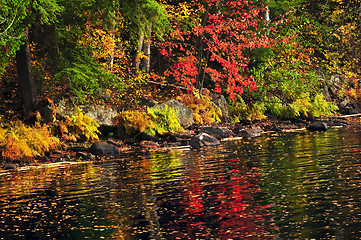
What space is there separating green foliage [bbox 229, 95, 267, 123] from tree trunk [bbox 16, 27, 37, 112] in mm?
12460

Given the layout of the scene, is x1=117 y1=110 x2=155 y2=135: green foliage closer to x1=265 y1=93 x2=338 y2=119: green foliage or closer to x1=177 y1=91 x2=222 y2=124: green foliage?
x1=177 y1=91 x2=222 y2=124: green foliage

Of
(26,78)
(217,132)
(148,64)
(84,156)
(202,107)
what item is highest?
(148,64)

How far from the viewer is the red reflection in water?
606cm

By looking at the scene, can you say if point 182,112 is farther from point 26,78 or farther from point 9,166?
point 9,166

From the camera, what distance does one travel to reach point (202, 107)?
26.8m

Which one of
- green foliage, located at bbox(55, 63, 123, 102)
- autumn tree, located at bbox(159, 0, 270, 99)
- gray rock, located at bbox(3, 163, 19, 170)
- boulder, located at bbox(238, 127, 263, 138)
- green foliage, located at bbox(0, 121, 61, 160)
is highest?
autumn tree, located at bbox(159, 0, 270, 99)

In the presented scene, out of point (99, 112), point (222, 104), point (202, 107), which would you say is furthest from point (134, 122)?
point (222, 104)

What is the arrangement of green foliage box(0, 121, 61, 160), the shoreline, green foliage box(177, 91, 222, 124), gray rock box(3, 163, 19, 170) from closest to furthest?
1. gray rock box(3, 163, 19, 170)
2. the shoreline
3. green foliage box(0, 121, 61, 160)
4. green foliage box(177, 91, 222, 124)

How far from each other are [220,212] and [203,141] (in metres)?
12.7

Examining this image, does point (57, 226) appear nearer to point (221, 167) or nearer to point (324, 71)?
point (221, 167)

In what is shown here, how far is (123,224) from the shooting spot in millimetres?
6973

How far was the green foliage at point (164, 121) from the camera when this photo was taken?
22.7 m

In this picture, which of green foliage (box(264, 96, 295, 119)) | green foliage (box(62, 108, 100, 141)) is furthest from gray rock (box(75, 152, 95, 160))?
green foliage (box(264, 96, 295, 119))

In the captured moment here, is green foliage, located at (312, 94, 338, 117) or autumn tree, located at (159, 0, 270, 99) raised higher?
autumn tree, located at (159, 0, 270, 99)
